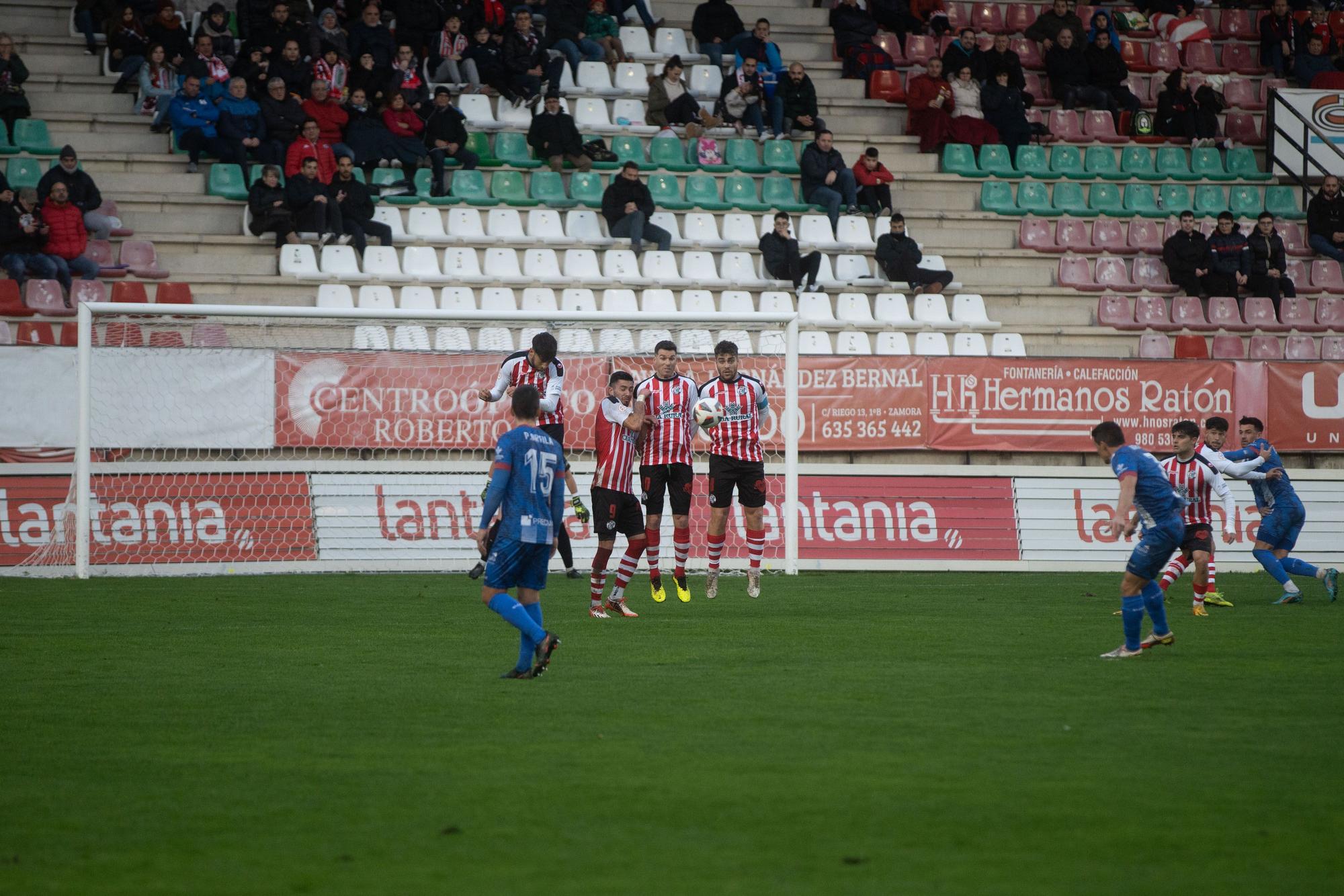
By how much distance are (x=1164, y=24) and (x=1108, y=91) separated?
3.42 metres

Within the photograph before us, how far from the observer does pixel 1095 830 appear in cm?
531

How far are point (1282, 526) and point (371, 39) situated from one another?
15.1 meters

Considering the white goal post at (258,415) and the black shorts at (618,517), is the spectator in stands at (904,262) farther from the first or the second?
the black shorts at (618,517)

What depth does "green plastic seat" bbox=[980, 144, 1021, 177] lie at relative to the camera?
83.5ft

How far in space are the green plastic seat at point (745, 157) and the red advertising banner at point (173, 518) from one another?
33.6 ft

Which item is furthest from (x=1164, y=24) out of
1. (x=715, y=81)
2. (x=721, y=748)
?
(x=721, y=748)

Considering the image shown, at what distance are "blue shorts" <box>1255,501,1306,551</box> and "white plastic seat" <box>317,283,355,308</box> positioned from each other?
11829 mm

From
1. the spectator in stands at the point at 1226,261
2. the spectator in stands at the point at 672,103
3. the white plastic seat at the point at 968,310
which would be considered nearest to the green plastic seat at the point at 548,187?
the spectator in stands at the point at 672,103

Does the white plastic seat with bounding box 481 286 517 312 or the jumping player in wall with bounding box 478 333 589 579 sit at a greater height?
the white plastic seat with bounding box 481 286 517 312

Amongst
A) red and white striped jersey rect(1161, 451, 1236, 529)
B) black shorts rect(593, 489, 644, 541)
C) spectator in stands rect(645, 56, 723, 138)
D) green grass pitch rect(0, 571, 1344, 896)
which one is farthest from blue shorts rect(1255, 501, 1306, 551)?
spectator in stands rect(645, 56, 723, 138)

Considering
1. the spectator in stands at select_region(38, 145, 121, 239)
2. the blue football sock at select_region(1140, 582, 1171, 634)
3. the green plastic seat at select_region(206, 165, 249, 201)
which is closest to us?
the blue football sock at select_region(1140, 582, 1171, 634)

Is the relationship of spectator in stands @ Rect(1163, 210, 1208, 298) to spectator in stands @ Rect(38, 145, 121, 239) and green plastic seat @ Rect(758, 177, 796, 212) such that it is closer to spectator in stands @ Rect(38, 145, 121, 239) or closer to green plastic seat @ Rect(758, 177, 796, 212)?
green plastic seat @ Rect(758, 177, 796, 212)

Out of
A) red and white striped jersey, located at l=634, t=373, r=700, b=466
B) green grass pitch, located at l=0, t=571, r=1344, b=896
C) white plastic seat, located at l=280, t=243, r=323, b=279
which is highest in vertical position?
white plastic seat, located at l=280, t=243, r=323, b=279

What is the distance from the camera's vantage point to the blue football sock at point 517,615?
347 inches
